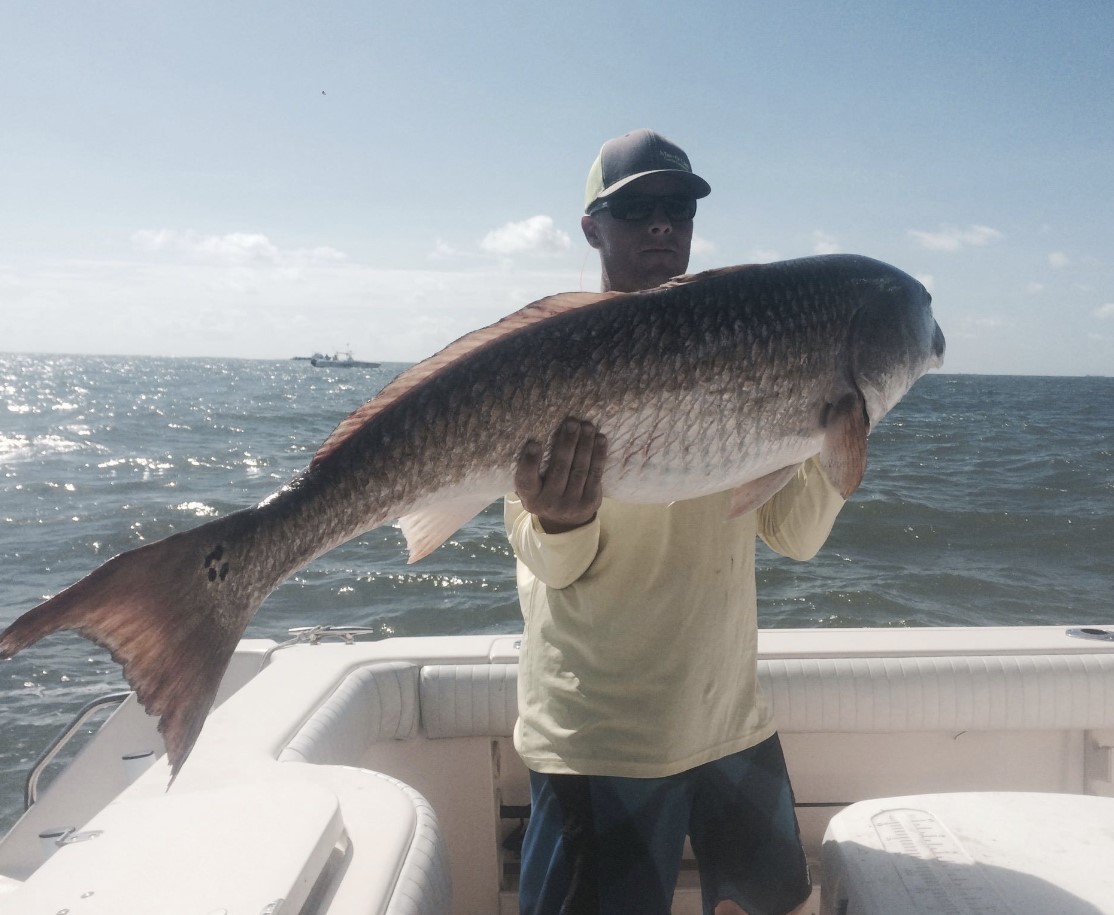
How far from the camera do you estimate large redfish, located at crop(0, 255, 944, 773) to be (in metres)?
2.14

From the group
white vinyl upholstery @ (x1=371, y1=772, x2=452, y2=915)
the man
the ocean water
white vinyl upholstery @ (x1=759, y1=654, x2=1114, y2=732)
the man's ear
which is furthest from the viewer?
the ocean water

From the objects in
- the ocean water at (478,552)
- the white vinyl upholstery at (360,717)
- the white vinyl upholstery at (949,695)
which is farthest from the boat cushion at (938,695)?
the ocean water at (478,552)

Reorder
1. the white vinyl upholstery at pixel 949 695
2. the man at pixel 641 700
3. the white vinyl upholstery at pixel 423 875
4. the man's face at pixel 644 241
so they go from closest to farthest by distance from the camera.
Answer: the white vinyl upholstery at pixel 423 875 → the man at pixel 641 700 → the man's face at pixel 644 241 → the white vinyl upholstery at pixel 949 695

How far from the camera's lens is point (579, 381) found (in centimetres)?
230

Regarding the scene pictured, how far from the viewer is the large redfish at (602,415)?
84.4 inches

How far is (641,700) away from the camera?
2396mm

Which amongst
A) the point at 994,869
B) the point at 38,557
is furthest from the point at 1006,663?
the point at 38,557

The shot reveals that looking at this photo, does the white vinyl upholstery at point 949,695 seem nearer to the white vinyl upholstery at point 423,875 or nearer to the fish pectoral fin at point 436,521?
the white vinyl upholstery at point 423,875

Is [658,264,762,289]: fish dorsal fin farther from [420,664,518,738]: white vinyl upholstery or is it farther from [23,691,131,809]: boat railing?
[23,691,131,809]: boat railing

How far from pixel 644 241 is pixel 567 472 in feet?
2.89

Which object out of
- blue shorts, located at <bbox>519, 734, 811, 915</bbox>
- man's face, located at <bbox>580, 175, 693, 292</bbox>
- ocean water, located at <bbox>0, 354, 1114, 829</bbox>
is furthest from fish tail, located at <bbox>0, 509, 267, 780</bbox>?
ocean water, located at <bbox>0, 354, 1114, 829</bbox>

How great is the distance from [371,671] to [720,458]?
2.18 meters

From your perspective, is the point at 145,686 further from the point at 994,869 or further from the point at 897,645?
the point at 897,645

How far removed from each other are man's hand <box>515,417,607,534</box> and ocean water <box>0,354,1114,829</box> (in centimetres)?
631
